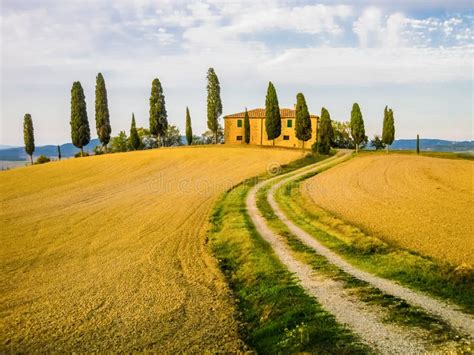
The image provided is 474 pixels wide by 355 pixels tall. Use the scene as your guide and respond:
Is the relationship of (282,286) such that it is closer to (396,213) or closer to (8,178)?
(396,213)

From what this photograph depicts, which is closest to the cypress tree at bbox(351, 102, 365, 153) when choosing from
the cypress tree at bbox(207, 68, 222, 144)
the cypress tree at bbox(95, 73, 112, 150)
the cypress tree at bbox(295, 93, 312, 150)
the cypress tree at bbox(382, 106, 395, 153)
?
the cypress tree at bbox(382, 106, 395, 153)

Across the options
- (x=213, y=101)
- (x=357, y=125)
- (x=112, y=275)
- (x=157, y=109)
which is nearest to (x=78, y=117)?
(x=157, y=109)

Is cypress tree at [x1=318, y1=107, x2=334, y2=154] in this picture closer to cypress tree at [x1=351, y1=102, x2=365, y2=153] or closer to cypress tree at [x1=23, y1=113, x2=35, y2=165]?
cypress tree at [x1=351, y1=102, x2=365, y2=153]

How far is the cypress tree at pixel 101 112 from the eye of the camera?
8181 cm

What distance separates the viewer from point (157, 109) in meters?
84.8

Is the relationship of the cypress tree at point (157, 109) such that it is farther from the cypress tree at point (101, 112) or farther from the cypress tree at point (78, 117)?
the cypress tree at point (78, 117)

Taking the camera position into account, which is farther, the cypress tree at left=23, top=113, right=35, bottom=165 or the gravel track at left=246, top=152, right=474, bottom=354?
the cypress tree at left=23, top=113, right=35, bottom=165

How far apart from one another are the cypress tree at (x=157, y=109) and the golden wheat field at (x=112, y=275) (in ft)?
160

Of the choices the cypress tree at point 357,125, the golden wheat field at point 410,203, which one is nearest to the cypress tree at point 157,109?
the cypress tree at point 357,125

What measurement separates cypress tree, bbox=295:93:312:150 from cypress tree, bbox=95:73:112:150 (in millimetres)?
38362

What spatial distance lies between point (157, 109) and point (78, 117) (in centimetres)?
1602

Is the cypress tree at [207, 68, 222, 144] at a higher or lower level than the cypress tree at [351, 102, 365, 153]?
higher

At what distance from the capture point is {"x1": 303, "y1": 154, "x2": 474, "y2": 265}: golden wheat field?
56.4ft

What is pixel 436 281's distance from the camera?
1205 centimetres
